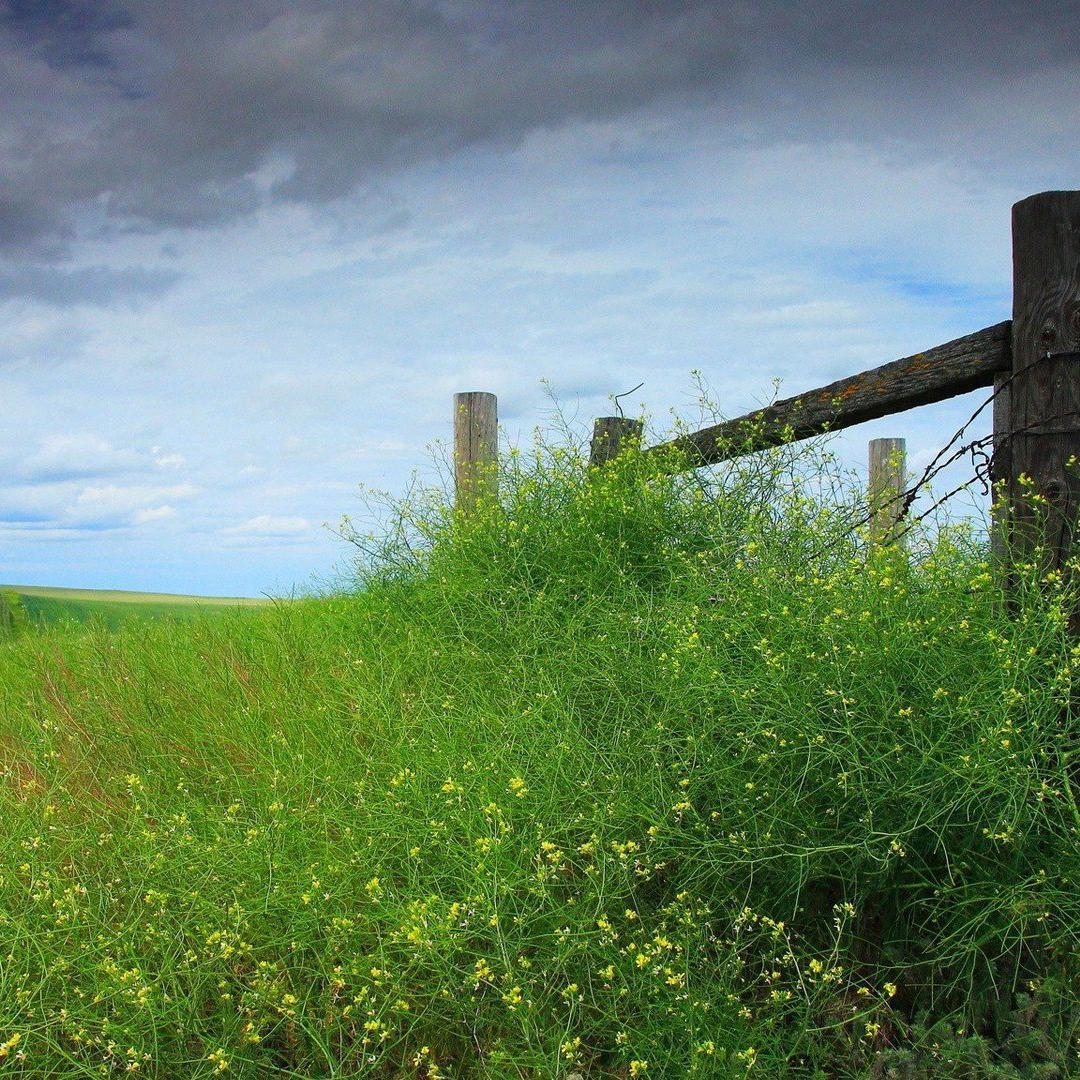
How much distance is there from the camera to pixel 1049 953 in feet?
12.2

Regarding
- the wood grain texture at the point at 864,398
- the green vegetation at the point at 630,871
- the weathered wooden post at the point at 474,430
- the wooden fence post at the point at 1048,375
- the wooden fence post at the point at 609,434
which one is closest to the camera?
the green vegetation at the point at 630,871

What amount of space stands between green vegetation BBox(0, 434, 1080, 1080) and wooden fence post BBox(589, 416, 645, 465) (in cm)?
290

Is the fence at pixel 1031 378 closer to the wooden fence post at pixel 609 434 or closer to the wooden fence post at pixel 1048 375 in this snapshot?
the wooden fence post at pixel 1048 375

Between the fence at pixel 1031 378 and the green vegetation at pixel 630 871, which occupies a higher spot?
the fence at pixel 1031 378

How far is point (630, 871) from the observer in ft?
12.5

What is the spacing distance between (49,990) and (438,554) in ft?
12.8

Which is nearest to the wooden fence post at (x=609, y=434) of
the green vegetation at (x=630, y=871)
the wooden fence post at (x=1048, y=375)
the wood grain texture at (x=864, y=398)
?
the wood grain texture at (x=864, y=398)

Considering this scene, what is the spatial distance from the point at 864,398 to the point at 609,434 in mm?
2339

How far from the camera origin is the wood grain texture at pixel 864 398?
5.43 metres

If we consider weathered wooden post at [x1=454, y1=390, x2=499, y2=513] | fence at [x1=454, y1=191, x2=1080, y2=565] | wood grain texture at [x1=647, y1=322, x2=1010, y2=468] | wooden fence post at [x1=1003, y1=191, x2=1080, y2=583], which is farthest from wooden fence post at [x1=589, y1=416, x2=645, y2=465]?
wooden fence post at [x1=1003, y1=191, x2=1080, y2=583]

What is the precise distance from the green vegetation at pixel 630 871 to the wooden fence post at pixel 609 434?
114 inches

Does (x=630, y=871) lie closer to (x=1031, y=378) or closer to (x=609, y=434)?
(x=1031, y=378)

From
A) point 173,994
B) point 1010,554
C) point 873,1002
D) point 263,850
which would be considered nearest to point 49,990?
point 173,994

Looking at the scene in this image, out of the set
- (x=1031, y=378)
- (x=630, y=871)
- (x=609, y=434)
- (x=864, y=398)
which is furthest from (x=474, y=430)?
(x=630, y=871)
